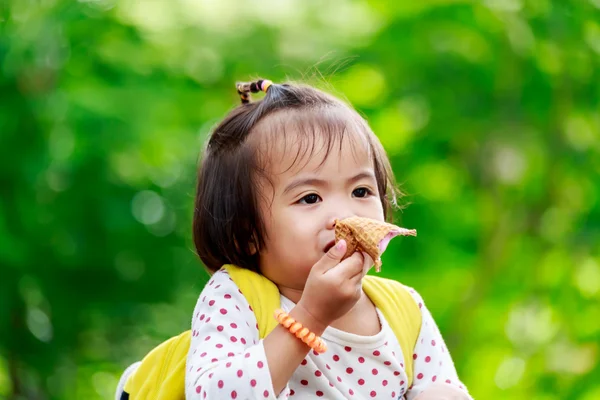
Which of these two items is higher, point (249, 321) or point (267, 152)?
point (267, 152)

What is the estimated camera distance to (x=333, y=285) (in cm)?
145

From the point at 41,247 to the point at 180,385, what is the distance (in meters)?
3.30

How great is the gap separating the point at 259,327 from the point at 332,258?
198mm

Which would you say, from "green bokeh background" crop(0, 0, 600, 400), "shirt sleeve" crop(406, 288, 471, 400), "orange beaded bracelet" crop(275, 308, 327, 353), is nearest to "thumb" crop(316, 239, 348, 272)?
"orange beaded bracelet" crop(275, 308, 327, 353)

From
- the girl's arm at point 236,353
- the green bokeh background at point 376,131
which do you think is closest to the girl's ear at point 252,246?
the girl's arm at point 236,353

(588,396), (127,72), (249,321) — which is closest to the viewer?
(249,321)

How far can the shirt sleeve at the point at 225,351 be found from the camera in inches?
54.9

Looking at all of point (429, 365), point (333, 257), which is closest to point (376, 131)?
point (429, 365)

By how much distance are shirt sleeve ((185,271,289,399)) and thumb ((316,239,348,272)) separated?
6.3 inches

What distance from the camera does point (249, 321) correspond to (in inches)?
61.9

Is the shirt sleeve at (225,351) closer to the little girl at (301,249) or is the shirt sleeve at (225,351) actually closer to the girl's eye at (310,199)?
the little girl at (301,249)

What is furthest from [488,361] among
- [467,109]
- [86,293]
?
[86,293]

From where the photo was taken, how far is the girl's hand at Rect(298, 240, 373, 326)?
1.46 meters

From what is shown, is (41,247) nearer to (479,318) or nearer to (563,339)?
(479,318)
